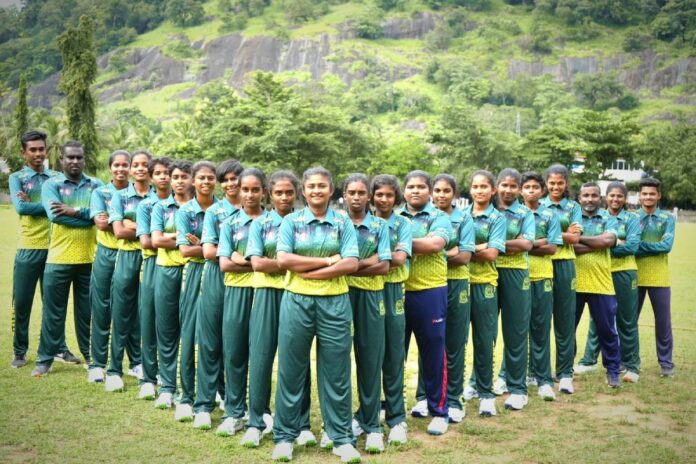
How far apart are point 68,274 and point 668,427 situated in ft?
18.4

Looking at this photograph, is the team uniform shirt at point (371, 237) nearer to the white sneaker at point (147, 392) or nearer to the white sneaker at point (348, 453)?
the white sneaker at point (348, 453)

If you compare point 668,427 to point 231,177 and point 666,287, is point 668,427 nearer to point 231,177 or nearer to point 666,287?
point 666,287

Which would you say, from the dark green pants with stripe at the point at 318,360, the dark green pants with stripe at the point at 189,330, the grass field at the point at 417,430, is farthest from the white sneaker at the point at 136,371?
the dark green pants with stripe at the point at 318,360

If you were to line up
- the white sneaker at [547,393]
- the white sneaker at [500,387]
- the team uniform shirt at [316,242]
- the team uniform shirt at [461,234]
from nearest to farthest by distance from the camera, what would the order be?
1. the team uniform shirt at [316,242]
2. the team uniform shirt at [461,234]
3. the white sneaker at [547,393]
4. the white sneaker at [500,387]

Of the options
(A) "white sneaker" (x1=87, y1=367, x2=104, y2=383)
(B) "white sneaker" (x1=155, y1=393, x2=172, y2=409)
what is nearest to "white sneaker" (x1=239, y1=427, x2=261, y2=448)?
(B) "white sneaker" (x1=155, y1=393, x2=172, y2=409)

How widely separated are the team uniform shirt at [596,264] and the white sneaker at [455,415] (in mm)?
2120

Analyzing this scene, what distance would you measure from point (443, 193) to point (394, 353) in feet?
4.61

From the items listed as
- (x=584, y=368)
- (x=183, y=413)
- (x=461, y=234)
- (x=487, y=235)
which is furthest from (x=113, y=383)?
(x=584, y=368)

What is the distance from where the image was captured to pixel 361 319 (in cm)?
541

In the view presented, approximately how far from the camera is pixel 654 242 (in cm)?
799

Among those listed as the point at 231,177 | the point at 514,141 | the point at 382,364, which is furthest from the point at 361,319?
the point at 514,141

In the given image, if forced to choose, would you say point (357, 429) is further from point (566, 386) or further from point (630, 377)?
point (630, 377)

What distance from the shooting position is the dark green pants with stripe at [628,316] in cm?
782

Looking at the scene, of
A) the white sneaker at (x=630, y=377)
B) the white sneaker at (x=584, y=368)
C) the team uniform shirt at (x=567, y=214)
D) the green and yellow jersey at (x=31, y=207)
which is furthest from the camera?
the white sneaker at (x=584, y=368)
